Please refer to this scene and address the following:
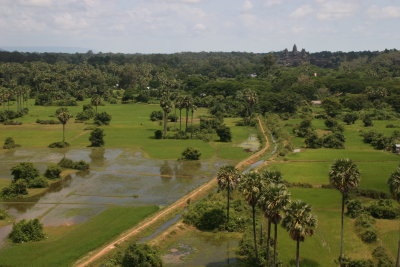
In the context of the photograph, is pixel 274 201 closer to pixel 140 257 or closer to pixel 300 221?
pixel 300 221

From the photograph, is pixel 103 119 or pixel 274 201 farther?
pixel 103 119

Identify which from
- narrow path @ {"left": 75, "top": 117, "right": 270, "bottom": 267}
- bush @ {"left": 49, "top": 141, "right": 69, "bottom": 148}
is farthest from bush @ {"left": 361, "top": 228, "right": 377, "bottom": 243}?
bush @ {"left": 49, "top": 141, "right": 69, "bottom": 148}

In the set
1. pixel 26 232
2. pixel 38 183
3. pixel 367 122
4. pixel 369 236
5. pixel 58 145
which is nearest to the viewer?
pixel 369 236

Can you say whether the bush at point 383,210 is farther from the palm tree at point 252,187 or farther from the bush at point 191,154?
the bush at point 191,154

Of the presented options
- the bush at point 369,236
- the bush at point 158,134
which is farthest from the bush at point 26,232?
the bush at point 158,134

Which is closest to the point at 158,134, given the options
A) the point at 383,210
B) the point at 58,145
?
the point at 58,145

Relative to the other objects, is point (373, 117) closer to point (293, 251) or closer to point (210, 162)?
point (210, 162)
